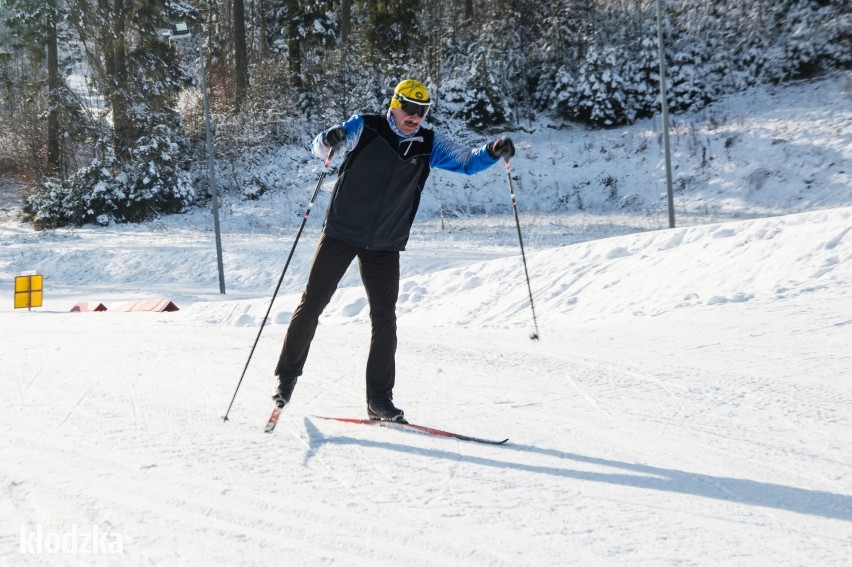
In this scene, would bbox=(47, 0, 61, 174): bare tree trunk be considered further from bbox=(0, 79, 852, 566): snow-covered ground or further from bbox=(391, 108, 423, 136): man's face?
bbox=(391, 108, 423, 136): man's face

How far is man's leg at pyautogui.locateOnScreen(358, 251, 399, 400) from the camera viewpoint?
12.7 ft

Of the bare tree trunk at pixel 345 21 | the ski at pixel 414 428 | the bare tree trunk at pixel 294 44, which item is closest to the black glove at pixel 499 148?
the ski at pixel 414 428

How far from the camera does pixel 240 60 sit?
29266mm

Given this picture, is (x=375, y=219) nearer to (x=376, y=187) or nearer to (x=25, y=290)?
(x=376, y=187)

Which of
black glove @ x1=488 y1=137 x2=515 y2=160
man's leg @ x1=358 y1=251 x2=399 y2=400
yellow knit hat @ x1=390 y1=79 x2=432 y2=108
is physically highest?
yellow knit hat @ x1=390 y1=79 x2=432 y2=108

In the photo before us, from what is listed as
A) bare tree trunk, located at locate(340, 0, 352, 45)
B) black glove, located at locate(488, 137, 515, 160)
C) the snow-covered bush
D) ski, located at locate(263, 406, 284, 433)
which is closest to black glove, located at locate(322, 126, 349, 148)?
black glove, located at locate(488, 137, 515, 160)

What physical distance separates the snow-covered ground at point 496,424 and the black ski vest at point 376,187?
1.05m

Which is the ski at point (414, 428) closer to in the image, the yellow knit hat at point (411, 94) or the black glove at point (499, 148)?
the black glove at point (499, 148)

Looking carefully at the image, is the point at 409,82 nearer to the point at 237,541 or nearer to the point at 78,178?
the point at 237,541

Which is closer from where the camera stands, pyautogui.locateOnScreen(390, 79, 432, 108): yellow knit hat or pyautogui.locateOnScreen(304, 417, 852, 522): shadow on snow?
pyautogui.locateOnScreen(304, 417, 852, 522): shadow on snow

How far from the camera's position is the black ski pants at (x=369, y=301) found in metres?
3.86

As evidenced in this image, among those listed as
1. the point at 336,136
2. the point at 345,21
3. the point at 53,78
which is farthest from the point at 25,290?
the point at 345,21

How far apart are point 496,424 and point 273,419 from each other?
1.19 metres

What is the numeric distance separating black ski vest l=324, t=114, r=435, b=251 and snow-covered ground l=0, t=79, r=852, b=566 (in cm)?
105
